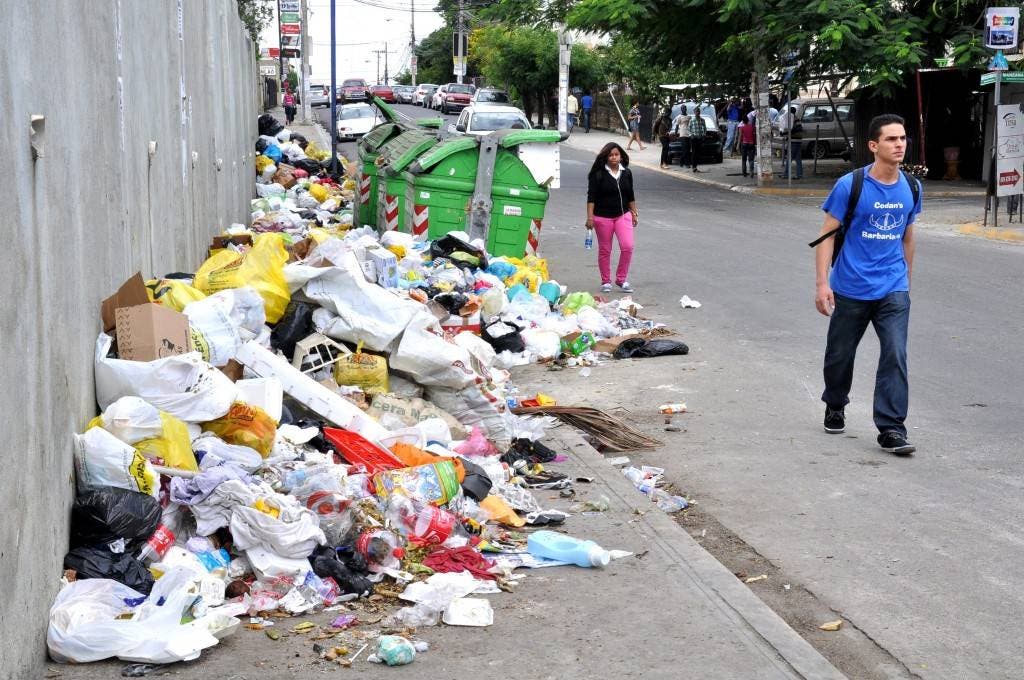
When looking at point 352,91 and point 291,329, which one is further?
point 352,91

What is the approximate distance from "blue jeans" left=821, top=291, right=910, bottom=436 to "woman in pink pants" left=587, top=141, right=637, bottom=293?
19.9 ft

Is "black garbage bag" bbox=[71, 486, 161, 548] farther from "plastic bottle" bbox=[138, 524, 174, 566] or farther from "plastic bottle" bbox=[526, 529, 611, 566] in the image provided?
"plastic bottle" bbox=[526, 529, 611, 566]

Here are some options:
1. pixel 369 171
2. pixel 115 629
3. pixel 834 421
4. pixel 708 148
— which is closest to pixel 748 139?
pixel 708 148

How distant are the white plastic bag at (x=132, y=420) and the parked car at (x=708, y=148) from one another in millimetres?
31259

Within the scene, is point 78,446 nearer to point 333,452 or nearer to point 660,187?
point 333,452

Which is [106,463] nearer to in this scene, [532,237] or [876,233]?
[876,233]

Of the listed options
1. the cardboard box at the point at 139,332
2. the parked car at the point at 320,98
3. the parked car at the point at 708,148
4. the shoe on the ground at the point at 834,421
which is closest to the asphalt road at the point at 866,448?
the shoe on the ground at the point at 834,421

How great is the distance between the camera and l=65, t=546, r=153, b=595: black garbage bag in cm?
423

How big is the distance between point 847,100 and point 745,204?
10.7 metres

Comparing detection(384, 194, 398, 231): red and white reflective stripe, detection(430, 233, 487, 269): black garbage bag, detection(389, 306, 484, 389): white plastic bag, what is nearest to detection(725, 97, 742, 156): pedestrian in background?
detection(384, 194, 398, 231): red and white reflective stripe

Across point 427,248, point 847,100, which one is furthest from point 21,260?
point 847,100

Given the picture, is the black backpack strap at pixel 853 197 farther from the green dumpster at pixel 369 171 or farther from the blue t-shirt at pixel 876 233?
the green dumpster at pixel 369 171

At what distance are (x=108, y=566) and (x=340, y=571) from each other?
87 cm

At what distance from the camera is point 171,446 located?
491 centimetres
